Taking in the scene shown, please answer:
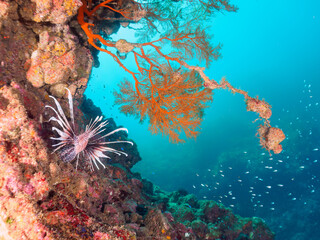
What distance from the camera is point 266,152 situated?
72.9 feet

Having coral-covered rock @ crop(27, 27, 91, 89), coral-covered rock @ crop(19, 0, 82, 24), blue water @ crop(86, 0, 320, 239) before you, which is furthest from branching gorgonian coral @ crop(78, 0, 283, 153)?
coral-covered rock @ crop(19, 0, 82, 24)

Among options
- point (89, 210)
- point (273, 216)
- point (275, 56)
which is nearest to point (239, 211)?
point (273, 216)

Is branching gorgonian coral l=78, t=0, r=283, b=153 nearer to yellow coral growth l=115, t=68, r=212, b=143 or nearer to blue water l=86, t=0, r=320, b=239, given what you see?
yellow coral growth l=115, t=68, r=212, b=143

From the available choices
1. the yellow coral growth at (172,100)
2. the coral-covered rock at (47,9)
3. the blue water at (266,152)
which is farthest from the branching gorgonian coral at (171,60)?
the coral-covered rock at (47,9)

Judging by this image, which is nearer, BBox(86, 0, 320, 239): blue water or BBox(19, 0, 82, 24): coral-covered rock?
BBox(19, 0, 82, 24): coral-covered rock

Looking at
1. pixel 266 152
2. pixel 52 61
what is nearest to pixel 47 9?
pixel 52 61

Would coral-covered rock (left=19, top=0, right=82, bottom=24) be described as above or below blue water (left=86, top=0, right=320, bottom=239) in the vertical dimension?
below

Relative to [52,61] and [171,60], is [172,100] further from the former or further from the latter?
[52,61]

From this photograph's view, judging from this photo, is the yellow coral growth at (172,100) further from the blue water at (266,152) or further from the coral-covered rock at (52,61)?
the coral-covered rock at (52,61)

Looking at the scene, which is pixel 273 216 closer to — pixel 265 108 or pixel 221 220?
pixel 221 220

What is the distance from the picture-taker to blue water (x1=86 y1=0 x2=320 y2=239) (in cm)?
1602

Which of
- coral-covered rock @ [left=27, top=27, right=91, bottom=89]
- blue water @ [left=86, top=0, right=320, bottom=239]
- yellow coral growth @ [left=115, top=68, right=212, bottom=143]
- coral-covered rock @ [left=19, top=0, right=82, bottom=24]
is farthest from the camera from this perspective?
blue water @ [left=86, top=0, right=320, bottom=239]

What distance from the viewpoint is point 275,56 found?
74.1 meters

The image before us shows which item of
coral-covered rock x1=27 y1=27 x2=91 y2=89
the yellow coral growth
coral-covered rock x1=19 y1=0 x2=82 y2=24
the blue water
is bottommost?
coral-covered rock x1=27 y1=27 x2=91 y2=89
